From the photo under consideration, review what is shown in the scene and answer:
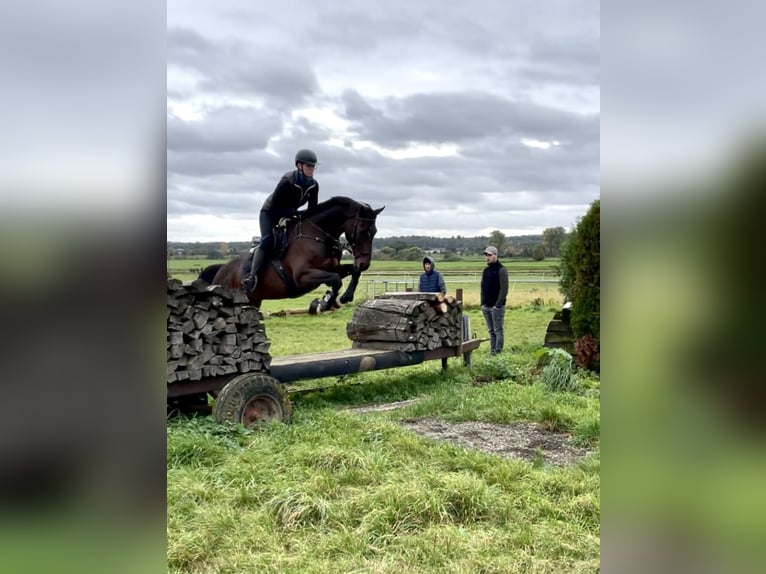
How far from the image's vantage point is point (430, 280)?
7.94 m

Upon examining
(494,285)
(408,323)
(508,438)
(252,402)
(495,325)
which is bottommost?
(508,438)

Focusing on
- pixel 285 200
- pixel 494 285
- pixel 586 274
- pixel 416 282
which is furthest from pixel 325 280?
pixel 416 282

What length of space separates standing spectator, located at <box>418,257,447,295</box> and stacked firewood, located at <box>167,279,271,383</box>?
11.6 ft

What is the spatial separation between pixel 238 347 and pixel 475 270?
1323 cm

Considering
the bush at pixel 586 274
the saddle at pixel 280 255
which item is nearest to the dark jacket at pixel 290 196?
the saddle at pixel 280 255

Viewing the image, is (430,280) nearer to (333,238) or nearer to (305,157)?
(333,238)

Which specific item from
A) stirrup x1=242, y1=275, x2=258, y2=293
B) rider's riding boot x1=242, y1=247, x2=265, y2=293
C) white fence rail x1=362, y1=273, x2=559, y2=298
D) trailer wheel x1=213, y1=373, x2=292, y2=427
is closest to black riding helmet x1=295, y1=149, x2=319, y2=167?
rider's riding boot x1=242, y1=247, x2=265, y2=293

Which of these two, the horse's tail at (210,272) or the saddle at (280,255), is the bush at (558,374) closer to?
the saddle at (280,255)

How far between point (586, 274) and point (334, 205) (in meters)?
2.59

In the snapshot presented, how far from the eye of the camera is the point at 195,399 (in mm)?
4629

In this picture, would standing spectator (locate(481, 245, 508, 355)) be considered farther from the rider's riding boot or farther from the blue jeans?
the rider's riding boot

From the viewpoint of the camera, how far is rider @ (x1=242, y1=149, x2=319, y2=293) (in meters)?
5.49

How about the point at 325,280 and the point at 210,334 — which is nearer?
the point at 210,334
